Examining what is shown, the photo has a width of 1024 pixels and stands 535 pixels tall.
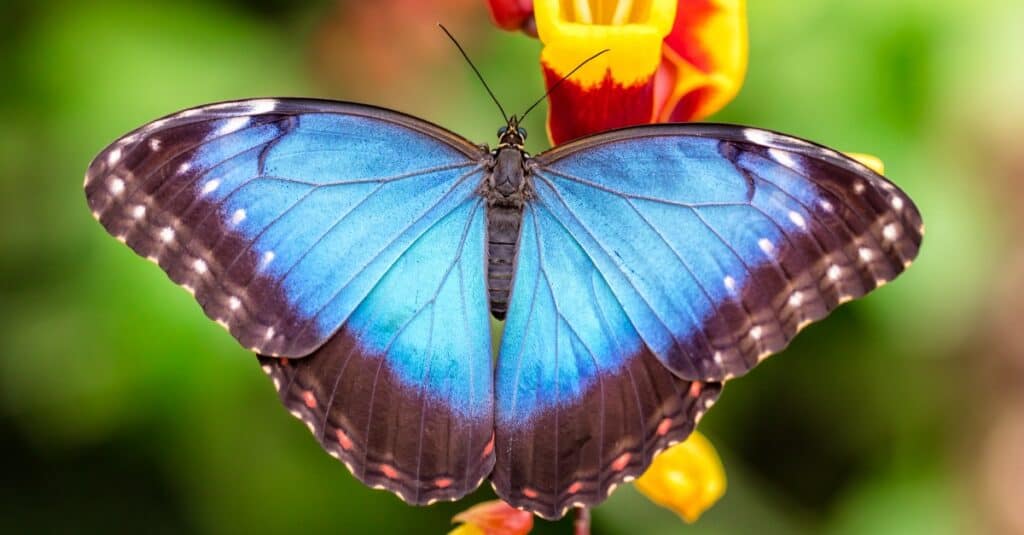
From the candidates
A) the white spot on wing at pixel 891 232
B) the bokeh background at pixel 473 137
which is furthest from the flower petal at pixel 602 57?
the bokeh background at pixel 473 137

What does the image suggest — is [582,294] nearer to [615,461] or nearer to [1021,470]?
[615,461]

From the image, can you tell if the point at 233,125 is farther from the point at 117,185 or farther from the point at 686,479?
the point at 686,479

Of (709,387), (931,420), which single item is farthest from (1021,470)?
(709,387)

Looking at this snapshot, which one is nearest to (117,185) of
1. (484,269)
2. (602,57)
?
(484,269)

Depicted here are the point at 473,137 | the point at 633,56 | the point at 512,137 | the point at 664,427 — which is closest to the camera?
the point at 633,56

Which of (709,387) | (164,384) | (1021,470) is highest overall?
(709,387)

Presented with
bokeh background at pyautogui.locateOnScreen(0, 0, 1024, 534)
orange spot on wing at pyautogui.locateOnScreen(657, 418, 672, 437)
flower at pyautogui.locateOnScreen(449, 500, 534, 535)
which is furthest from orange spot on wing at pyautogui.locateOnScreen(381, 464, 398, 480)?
bokeh background at pyautogui.locateOnScreen(0, 0, 1024, 534)
